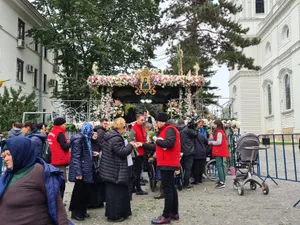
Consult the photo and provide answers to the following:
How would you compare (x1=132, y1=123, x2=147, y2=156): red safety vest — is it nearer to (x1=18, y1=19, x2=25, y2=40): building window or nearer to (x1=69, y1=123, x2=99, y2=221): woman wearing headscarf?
(x1=69, y1=123, x2=99, y2=221): woman wearing headscarf

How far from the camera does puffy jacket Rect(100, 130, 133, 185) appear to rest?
556cm

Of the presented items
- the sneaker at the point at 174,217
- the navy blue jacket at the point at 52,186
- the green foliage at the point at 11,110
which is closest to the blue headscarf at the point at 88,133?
the sneaker at the point at 174,217

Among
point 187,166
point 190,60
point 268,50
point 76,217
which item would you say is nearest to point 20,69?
point 190,60

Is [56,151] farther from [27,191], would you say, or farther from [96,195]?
[27,191]

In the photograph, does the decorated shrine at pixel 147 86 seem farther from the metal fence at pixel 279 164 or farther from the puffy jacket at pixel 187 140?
the puffy jacket at pixel 187 140

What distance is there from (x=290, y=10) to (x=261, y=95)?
14518 millimetres

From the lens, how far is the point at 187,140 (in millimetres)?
8750

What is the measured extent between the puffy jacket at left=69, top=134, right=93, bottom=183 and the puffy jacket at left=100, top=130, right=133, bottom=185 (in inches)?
12.3

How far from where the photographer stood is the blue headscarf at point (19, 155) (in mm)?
2721

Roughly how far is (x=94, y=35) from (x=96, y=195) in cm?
1740

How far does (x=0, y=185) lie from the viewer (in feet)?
9.29

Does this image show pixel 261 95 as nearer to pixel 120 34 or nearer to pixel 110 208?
pixel 120 34

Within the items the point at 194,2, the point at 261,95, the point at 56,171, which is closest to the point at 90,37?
the point at 194,2

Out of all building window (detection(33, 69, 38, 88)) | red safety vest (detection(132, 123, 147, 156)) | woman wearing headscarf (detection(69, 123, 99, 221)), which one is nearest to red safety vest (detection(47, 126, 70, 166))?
woman wearing headscarf (detection(69, 123, 99, 221))
